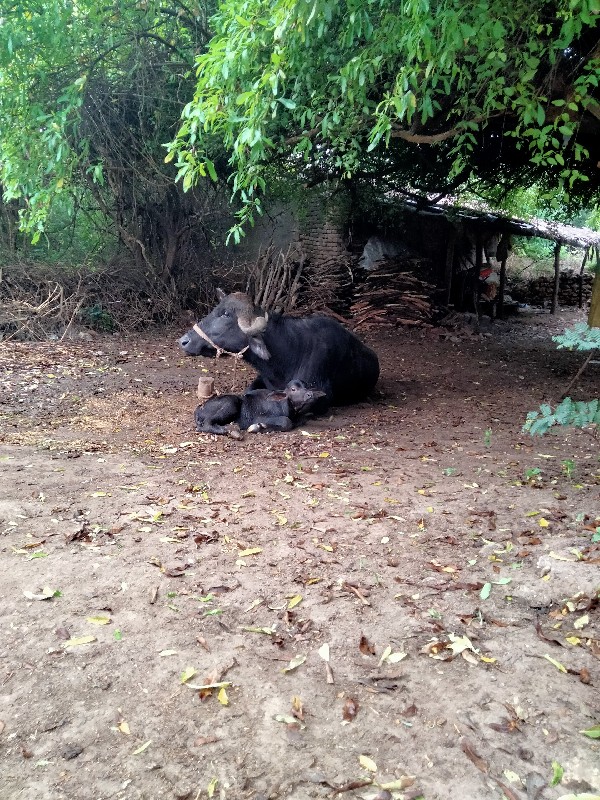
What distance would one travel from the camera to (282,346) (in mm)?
7184

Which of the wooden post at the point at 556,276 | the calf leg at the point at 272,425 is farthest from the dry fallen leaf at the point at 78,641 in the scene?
the wooden post at the point at 556,276

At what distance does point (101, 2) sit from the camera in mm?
8148

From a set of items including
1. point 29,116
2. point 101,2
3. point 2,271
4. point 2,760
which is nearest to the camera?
point 2,760

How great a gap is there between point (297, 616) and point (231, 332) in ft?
14.0

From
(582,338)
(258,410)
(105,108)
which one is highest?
(105,108)

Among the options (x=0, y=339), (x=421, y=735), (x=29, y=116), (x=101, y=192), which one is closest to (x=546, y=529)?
(x=421, y=735)

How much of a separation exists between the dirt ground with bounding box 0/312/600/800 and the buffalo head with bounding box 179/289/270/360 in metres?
1.12

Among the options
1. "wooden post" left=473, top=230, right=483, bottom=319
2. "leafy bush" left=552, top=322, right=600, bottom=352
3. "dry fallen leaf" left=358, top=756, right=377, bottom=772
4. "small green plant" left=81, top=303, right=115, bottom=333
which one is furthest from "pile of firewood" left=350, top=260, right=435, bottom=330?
"dry fallen leaf" left=358, top=756, right=377, bottom=772

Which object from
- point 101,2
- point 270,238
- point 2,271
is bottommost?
point 2,271

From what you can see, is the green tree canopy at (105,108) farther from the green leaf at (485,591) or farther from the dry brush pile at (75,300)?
the green leaf at (485,591)

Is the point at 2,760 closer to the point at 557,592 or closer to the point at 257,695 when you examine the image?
the point at 257,695

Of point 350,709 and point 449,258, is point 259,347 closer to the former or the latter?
point 350,709

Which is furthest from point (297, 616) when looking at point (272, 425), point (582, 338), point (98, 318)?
point (98, 318)

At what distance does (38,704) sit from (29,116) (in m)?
7.00
